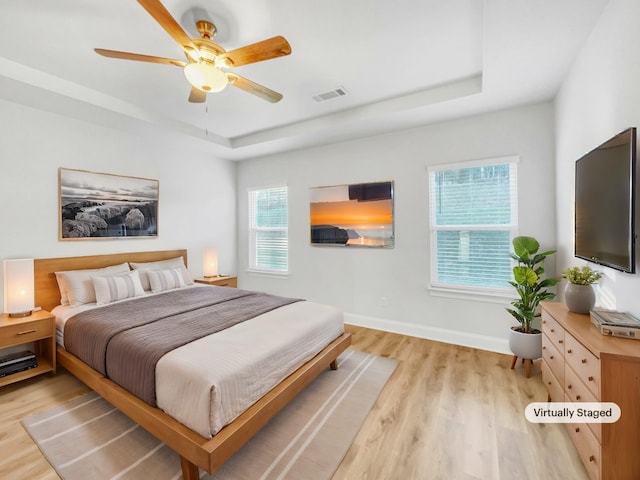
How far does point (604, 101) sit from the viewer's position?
1898 mm

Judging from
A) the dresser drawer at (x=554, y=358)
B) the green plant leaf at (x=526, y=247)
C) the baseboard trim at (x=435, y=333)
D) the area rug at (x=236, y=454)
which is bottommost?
the area rug at (x=236, y=454)

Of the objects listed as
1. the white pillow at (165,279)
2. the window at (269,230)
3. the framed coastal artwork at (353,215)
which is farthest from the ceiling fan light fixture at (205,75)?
the window at (269,230)

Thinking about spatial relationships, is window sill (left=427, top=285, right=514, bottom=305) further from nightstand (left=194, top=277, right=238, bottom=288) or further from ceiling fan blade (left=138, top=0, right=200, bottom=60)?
ceiling fan blade (left=138, top=0, right=200, bottom=60)

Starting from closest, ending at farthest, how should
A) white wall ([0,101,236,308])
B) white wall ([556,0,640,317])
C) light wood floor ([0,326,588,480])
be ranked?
white wall ([556,0,640,317])
light wood floor ([0,326,588,480])
white wall ([0,101,236,308])

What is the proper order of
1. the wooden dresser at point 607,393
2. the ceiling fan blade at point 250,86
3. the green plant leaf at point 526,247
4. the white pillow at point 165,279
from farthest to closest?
the white pillow at point 165,279 < the green plant leaf at point 526,247 < the ceiling fan blade at point 250,86 < the wooden dresser at point 607,393

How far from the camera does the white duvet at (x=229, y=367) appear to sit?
1.59 meters

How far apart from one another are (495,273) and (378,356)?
1.63 m

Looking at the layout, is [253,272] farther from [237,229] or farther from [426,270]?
[426,270]

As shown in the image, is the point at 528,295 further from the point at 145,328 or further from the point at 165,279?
the point at 165,279

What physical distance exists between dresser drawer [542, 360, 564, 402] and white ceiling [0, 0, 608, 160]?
2.39 meters

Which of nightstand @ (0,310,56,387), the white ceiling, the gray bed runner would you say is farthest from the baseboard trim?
nightstand @ (0,310,56,387)

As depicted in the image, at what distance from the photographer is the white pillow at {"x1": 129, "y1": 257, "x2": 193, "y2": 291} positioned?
3705mm

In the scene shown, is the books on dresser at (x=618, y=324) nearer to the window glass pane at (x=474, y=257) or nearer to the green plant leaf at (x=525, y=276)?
the green plant leaf at (x=525, y=276)

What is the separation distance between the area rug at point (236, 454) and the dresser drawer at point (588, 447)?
1.24 m
